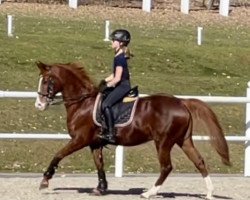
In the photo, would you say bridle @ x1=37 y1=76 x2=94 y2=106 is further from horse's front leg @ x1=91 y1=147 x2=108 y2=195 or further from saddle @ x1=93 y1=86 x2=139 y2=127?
horse's front leg @ x1=91 y1=147 x2=108 y2=195

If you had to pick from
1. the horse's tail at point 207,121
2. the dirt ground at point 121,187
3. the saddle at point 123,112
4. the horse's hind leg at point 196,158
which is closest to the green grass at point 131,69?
the dirt ground at point 121,187

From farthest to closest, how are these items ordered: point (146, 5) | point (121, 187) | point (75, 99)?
point (146, 5) < point (121, 187) < point (75, 99)

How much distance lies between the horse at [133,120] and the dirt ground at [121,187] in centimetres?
28

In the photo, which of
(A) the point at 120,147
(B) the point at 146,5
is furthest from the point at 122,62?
(B) the point at 146,5

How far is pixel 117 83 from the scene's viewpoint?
12953 mm

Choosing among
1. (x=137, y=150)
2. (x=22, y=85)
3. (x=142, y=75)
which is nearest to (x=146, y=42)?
(x=142, y=75)

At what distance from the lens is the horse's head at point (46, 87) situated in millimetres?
13039

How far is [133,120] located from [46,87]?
1245mm

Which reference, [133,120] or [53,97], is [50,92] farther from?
[133,120]

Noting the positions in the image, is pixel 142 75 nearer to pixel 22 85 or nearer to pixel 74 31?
pixel 22 85

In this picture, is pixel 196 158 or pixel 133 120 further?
pixel 196 158

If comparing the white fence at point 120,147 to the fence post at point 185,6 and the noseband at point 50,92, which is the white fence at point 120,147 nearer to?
the noseband at point 50,92

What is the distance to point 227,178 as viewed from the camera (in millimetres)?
15789

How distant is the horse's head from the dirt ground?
1.20m
